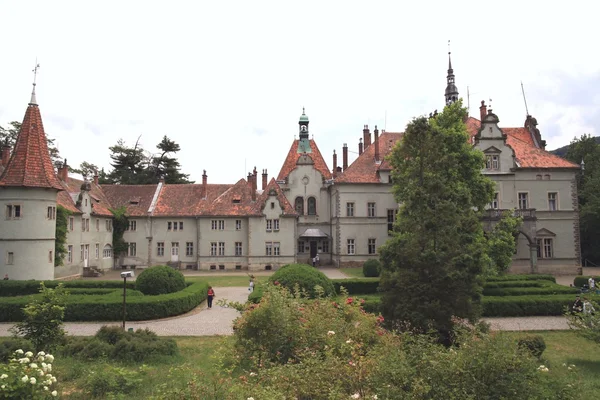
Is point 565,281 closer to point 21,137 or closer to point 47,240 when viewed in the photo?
point 47,240

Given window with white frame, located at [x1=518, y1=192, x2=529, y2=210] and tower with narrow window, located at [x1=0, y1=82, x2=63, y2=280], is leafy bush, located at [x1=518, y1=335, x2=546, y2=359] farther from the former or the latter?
tower with narrow window, located at [x1=0, y1=82, x2=63, y2=280]

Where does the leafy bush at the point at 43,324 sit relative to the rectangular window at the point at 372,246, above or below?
below

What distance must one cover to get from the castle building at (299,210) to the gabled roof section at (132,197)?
0.46 ft

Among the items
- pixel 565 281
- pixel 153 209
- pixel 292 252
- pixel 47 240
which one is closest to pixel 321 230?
pixel 292 252

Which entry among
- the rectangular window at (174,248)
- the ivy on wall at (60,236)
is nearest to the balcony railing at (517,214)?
the rectangular window at (174,248)

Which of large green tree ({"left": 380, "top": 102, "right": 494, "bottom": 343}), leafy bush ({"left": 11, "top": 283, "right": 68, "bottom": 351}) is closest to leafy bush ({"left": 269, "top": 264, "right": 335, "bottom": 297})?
large green tree ({"left": 380, "top": 102, "right": 494, "bottom": 343})

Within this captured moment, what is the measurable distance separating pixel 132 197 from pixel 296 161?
20.3m

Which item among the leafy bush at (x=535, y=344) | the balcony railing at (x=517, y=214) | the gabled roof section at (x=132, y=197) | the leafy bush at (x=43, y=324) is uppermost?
the gabled roof section at (x=132, y=197)

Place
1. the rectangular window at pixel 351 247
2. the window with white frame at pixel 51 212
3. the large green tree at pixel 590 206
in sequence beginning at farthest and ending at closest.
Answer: the large green tree at pixel 590 206, the rectangular window at pixel 351 247, the window with white frame at pixel 51 212

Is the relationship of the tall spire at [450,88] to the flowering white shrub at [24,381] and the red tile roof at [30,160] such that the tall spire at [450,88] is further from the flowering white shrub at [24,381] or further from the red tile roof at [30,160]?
the flowering white shrub at [24,381]

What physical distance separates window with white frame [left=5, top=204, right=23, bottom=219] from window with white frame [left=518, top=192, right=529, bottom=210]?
44.4 metres

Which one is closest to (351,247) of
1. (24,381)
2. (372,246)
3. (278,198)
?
(372,246)

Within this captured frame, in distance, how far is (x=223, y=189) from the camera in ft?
163

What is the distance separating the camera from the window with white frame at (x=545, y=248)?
40281mm
